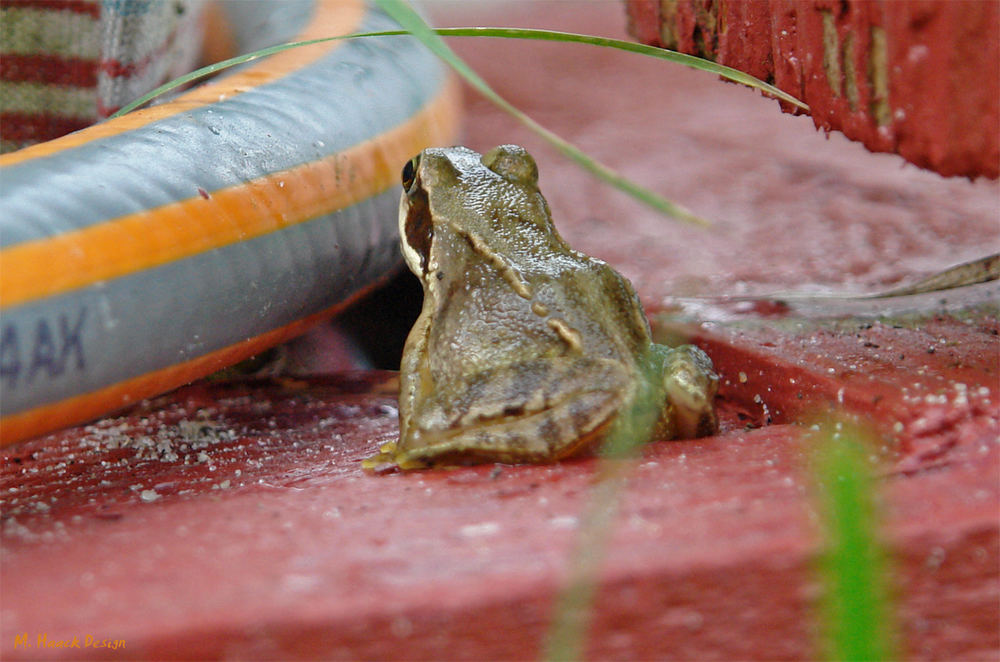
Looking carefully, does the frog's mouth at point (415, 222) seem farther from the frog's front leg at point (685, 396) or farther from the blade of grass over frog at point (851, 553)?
the blade of grass over frog at point (851, 553)

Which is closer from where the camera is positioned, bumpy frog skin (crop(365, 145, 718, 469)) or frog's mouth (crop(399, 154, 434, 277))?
bumpy frog skin (crop(365, 145, 718, 469))

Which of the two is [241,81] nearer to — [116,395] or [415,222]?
[415,222]

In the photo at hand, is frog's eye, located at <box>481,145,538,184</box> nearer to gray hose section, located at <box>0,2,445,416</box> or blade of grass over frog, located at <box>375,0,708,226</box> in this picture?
gray hose section, located at <box>0,2,445,416</box>

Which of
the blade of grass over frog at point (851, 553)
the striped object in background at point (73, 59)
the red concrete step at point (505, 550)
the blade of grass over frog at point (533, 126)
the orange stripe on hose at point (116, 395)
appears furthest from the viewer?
the striped object in background at point (73, 59)

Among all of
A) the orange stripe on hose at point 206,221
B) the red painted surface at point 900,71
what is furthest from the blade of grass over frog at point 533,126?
the orange stripe on hose at point 206,221

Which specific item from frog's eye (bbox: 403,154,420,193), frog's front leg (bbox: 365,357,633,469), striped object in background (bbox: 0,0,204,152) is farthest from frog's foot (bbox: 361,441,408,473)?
striped object in background (bbox: 0,0,204,152)

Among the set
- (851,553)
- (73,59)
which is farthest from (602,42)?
(73,59)
